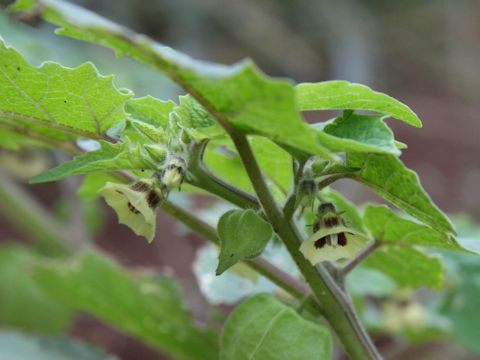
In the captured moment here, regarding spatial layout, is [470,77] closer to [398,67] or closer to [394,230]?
[398,67]

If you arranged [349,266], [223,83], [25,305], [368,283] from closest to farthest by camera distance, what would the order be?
[223,83] → [349,266] → [368,283] → [25,305]

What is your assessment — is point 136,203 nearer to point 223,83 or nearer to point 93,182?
point 223,83

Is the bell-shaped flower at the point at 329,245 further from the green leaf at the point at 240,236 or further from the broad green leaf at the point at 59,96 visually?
the broad green leaf at the point at 59,96

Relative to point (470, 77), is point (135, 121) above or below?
→ below

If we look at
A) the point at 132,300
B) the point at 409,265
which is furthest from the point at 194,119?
the point at 132,300

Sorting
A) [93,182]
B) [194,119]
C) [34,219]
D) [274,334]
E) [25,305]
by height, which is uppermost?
[34,219]

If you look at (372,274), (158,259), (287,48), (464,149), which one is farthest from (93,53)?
(464,149)
